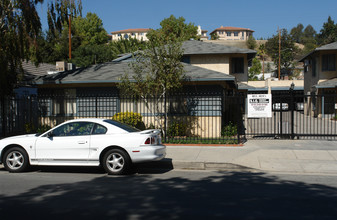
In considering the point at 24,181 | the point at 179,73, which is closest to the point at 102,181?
the point at 24,181

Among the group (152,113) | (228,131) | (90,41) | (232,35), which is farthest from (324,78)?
(232,35)

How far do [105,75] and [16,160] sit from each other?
349 inches

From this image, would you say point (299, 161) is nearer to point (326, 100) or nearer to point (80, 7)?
point (80, 7)

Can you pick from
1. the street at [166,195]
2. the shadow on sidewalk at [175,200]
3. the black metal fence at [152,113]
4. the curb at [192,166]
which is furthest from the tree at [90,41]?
the shadow on sidewalk at [175,200]

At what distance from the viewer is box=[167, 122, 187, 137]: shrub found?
16.0 meters

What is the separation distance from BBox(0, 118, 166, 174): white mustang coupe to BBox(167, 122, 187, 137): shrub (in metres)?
6.41

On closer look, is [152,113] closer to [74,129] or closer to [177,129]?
[177,129]

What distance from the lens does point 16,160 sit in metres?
9.36

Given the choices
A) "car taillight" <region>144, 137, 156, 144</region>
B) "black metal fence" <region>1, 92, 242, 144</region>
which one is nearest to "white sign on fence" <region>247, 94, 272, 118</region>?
"black metal fence" <region>1, 92, 242, 144</region>

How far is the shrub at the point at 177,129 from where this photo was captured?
15969 mm

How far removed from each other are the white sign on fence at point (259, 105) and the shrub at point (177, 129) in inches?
123

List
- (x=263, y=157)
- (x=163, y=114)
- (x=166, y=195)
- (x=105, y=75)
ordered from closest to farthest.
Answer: (x=166, y=195)
(x=263, y=157)
(x=163, y=114)
(x=105, y=75)

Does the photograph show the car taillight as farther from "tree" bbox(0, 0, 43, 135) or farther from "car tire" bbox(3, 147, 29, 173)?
"tree" bbox(0, 0, 43, 135)

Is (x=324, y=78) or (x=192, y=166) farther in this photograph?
(x=324, y=78)
